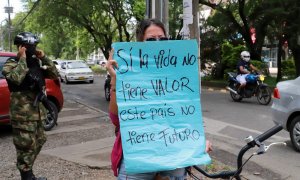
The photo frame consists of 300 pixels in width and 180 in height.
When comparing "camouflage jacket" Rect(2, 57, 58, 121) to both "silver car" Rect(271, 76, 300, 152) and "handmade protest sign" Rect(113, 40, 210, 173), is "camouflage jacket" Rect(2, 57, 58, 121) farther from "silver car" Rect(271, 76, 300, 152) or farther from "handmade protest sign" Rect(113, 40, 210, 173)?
"silver car" Rect(271, 76, 300, 152)

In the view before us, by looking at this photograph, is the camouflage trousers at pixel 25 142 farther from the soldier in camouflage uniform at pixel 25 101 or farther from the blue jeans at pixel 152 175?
the blue jeans at pixel 152 175

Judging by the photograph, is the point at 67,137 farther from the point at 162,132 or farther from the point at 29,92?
the point at 162,132

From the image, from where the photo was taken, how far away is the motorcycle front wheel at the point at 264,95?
13111 millimetres

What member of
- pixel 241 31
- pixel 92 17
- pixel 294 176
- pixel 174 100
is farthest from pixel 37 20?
pixel 174 100

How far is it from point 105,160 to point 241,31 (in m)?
16.3

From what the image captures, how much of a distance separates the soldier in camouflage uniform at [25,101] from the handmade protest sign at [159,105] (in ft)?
7.84

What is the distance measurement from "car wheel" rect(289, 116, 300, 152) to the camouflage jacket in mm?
4158

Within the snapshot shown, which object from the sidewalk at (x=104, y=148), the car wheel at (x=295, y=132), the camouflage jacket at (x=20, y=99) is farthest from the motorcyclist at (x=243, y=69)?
the camouflage jacket at (x=20, y=99)

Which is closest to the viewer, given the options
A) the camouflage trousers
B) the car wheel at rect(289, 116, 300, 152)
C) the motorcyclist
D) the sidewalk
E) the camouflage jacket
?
the camouflage jacket

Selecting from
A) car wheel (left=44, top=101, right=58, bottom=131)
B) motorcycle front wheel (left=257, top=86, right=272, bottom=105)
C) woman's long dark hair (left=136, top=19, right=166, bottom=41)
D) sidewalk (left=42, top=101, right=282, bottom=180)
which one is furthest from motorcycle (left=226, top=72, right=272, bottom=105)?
woman's long dark hair (left=136, top=19, right=166, bottom=41)

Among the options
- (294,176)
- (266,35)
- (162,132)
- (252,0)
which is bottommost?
(294,176)

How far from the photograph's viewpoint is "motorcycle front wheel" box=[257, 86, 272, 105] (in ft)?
43.0

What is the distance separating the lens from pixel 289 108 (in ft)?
23.8

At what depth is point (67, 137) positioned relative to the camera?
8.12m
